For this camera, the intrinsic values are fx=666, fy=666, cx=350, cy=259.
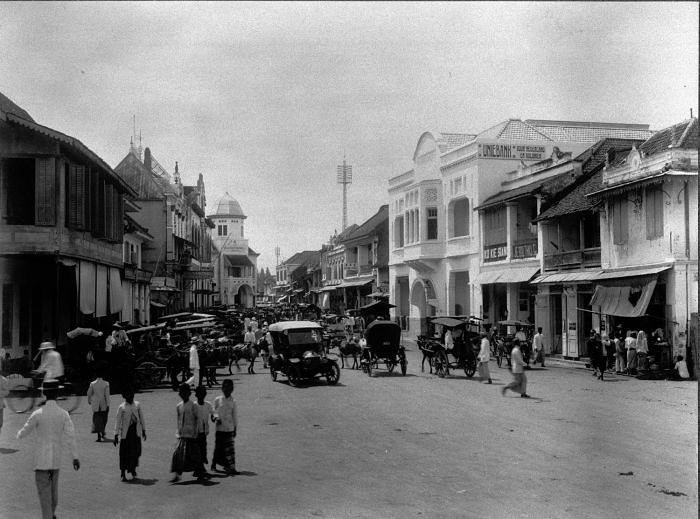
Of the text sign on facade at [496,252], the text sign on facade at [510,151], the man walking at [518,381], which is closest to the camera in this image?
the man walking at [518,381]

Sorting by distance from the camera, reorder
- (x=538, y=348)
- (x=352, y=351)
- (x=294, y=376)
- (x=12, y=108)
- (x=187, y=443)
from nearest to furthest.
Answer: (x=187, y=443)
(x=12, y=108)
(x=294, y=376)
(x=538, y=348)
(x=352, y=351)

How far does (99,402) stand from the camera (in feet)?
26.7

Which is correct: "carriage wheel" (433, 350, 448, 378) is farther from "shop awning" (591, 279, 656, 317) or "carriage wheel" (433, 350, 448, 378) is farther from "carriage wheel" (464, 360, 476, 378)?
"shop awning" (591, 279, 656, 317)

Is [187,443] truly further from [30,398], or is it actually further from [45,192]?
[45,192]

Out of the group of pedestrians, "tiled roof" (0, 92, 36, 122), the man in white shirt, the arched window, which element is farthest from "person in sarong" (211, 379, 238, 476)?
the arched window

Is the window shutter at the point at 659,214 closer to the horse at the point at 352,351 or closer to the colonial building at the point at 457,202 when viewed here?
the colonial building at the point at 457,202

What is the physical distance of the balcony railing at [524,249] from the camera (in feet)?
82.0

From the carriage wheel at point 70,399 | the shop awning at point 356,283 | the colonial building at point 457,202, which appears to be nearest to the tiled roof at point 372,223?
the shop awning at point 356,283

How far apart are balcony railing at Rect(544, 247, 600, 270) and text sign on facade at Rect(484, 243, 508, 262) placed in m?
2.90

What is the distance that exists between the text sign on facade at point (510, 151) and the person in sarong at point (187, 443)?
774 inches

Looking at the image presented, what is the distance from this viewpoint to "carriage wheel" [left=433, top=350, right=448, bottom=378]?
60.7ft

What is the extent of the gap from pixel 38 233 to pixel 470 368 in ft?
42.3

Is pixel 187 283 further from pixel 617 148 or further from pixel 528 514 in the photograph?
pixel 617 148

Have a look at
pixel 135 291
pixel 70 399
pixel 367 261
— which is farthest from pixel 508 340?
pixel 367 261
